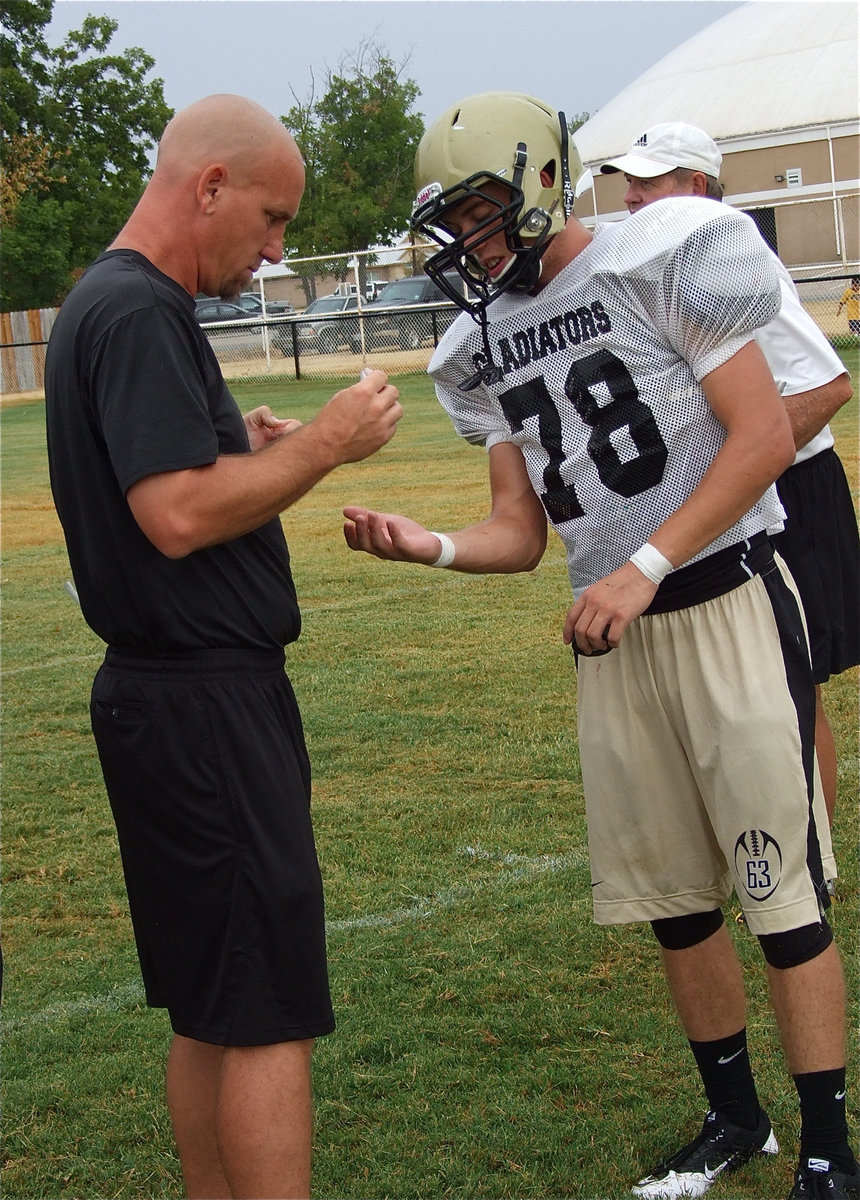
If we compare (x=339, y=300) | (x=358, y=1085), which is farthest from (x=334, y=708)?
(x=339, y=300)

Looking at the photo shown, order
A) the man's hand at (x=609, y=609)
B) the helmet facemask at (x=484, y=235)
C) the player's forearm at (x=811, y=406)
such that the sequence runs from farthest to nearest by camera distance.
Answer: the player's forearm at (x=811, y=406) < the helmet facemask at (x=484, y=235) < the man's hand at (x=609, y=609)

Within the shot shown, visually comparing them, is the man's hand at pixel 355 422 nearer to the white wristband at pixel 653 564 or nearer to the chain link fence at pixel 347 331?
the white wristband at pixel 653 564

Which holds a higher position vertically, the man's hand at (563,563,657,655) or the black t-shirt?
the black t-shirt

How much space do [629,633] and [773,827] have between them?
473mm

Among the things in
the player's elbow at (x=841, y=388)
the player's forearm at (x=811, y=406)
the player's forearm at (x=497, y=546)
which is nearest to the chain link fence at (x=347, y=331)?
the player's elbow at (x=841, y=388)

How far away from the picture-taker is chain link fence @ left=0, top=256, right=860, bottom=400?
23969 mm

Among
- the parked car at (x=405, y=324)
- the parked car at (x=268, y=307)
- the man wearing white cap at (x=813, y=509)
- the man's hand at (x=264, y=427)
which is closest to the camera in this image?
the man's hand at (x=264, y=427)

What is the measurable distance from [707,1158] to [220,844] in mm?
1278

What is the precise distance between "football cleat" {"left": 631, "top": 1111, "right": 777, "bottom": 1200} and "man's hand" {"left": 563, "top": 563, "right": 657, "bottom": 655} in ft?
3.61

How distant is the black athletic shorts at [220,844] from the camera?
2383 mm

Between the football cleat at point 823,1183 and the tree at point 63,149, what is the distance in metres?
35.4

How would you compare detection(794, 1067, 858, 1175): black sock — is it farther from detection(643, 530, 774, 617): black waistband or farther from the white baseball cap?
the white baseball cap

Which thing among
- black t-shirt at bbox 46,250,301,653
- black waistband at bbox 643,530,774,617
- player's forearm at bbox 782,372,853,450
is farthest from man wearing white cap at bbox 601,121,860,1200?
black t-shirt at bbox 46,250,301,653

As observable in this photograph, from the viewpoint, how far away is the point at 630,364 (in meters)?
2.69
